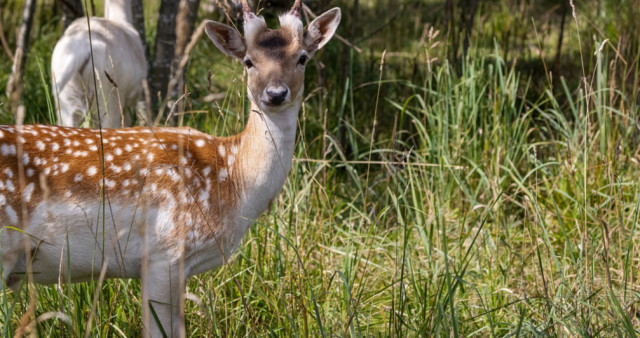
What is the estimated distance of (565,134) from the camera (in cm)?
484

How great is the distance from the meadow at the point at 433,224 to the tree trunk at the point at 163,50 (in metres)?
0.31

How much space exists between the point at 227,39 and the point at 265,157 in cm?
53

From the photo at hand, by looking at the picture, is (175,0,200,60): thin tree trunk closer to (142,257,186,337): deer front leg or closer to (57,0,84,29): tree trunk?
(57,0,84,29): tree trunk

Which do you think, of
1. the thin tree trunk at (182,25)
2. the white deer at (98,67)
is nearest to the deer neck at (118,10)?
the white deer at (98,67)

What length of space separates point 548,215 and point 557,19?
185 inches

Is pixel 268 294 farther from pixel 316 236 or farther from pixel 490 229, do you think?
pixel 490 229

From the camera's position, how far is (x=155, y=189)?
10.4 feet

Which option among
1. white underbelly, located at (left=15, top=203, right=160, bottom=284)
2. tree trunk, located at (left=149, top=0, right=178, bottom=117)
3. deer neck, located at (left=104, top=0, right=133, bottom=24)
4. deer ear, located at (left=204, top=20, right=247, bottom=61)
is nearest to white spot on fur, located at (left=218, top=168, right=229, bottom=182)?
white underbelly, located at (left=15, top=203, right=160, bottom=284)

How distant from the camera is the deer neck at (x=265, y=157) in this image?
335 centimetres

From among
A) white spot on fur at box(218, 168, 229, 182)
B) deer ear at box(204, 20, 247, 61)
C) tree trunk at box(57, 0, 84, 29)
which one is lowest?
white spot on fur at box(218, 168, 229, 182)

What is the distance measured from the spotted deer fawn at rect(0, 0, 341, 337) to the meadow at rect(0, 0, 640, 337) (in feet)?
0.54

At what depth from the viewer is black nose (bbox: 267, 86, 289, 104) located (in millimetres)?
3189

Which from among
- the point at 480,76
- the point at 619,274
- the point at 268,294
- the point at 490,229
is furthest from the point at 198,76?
the point at 619,274

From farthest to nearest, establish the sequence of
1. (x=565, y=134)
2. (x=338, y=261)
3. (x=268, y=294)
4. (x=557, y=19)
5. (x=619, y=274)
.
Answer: (x=557, y=19) → (x=565, y=134) → (x=338, y=261) → (x=619, y=274) → (x=268, y=294)
